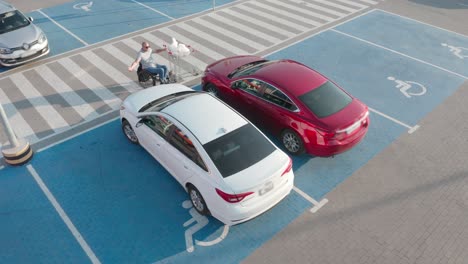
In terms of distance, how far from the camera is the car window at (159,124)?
7711 mm

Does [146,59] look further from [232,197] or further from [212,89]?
[232,197]

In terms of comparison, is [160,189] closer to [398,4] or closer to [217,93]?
[217,93]

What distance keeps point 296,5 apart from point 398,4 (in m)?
5.46

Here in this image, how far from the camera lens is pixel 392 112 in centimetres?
1080

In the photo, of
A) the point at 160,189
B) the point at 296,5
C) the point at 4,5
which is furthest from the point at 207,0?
the point at 160,189

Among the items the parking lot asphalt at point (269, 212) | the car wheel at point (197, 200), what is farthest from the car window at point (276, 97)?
the car wheel at point (197, 200)

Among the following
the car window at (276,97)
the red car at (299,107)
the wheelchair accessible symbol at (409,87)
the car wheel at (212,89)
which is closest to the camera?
the red car at (299,107)

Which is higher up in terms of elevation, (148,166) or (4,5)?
(4,5)

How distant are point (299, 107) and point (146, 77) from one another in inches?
225

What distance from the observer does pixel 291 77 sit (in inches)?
356

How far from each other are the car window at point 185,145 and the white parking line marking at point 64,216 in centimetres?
262

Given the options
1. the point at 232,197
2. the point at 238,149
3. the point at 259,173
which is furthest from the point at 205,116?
the point at 232,197

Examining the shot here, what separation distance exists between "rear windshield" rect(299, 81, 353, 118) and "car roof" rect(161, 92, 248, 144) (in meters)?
1.89

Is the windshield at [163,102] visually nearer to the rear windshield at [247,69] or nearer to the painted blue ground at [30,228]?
the rear windshield at [247,69]
